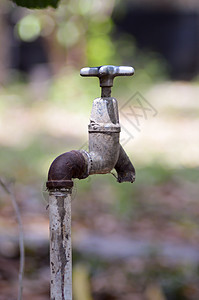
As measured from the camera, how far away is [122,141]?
19.5 feet

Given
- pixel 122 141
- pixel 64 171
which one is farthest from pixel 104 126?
pixel 122 141

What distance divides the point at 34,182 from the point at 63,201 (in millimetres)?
3927

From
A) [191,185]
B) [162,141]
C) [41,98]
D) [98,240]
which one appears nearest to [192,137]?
[162,141]

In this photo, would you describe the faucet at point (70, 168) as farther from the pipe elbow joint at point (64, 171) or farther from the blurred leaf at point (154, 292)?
the blurred leaf at point (154, 292)

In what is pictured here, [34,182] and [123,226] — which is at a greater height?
[34,182]

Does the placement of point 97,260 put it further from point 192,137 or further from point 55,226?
point 192,137

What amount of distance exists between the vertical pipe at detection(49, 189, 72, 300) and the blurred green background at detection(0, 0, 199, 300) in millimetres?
111

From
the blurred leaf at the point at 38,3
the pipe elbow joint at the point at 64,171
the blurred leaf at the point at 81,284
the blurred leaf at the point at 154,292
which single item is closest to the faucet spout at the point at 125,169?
the pipe elbow joint at the point at 64,171

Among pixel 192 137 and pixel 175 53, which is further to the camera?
pixel 175 53

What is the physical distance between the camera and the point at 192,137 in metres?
7.29

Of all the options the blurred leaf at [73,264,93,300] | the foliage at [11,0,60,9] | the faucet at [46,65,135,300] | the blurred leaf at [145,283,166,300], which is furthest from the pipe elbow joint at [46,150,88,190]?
the blurred leaf at [145,283,166,300]

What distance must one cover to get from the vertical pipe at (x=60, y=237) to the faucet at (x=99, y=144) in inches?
1.2

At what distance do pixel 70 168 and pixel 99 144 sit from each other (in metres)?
0.12

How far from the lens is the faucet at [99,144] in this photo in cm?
126
